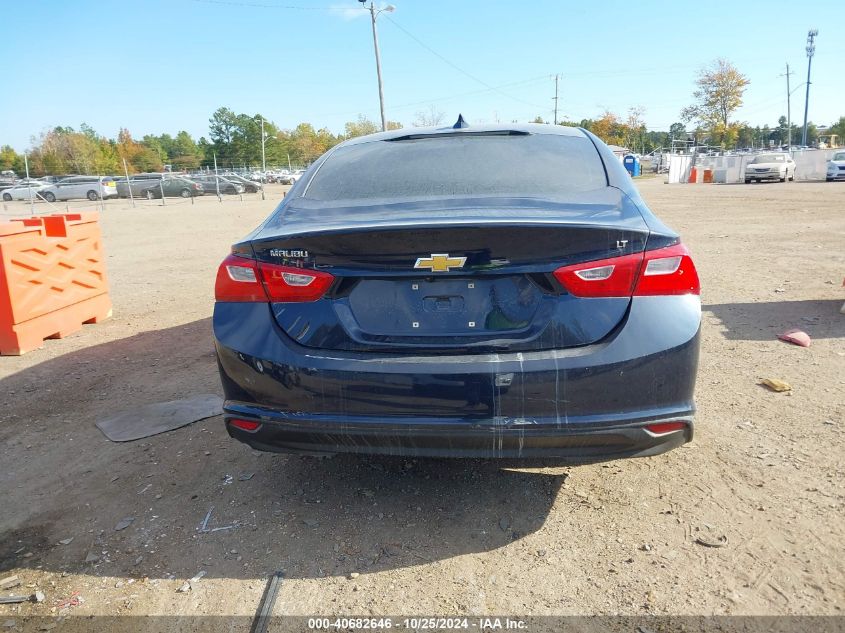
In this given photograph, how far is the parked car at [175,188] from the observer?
39781 mm

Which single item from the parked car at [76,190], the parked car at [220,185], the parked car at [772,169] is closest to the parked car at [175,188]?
the parked car at [220,185]

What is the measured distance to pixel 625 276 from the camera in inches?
91.8

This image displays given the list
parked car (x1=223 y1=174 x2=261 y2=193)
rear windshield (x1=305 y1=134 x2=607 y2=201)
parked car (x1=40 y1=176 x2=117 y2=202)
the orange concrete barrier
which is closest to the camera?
rear windshield (x1=305 y1=134 x2=607 y2=201)

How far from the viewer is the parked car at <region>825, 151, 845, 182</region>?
35531 millimetres

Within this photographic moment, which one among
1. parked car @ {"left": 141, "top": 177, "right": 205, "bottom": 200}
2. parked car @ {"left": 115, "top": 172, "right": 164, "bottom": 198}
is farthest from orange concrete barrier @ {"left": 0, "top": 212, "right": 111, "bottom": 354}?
parked car @ {"left": 115, "top": 172, "right": 164, "bottom": 198}

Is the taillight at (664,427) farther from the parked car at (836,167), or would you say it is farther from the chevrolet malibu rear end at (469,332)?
the parked car at (836,167)

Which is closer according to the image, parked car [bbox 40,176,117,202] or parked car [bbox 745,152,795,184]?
parked car [bbox 745,152,795,184]

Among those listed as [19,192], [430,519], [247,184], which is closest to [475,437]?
[430,519]

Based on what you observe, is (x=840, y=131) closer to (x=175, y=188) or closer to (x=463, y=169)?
(x=175, y=188)

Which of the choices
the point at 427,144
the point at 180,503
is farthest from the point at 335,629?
the point at 427,144

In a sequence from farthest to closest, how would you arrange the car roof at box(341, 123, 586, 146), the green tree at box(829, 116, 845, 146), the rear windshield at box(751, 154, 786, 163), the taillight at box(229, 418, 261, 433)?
the green tree at box(829, 116, 845, 146), the rear windshield at box(751, 154, 786, 163), the car roof at box(341, 123, 586, 146), the taillight at box(229, 418, 261, 433)

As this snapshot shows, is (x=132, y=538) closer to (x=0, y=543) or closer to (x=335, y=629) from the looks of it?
(x=0, y=543)

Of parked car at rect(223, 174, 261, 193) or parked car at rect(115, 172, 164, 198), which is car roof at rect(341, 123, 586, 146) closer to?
parked car at rect(115, 172, 164, 198)

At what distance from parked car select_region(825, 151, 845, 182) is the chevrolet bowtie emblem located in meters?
41.5
